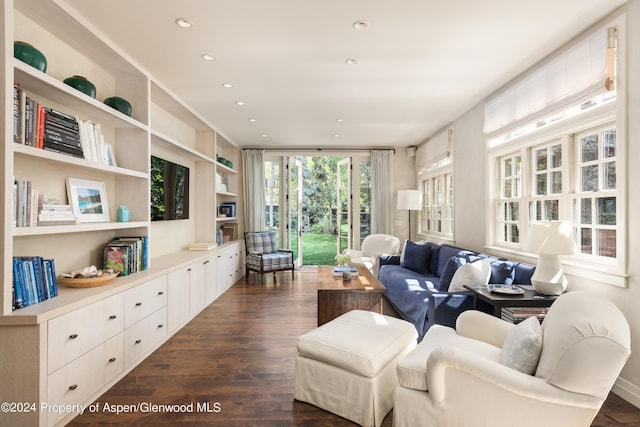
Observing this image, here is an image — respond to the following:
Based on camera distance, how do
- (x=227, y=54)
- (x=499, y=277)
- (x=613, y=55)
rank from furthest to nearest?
(x=499, y=277) < (x=227, y=54) < (x=613, y=55)

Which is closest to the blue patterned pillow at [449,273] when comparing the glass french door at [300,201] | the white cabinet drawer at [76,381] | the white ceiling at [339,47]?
the white ceiling at [339,47]

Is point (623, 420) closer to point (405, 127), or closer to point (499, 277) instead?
point (499, 277)

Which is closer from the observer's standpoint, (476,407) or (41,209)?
(476,407)

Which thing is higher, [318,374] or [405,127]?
[405,127]

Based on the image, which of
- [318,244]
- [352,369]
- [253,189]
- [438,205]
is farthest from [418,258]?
[318,244]

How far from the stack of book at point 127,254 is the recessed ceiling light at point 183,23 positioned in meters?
1.90

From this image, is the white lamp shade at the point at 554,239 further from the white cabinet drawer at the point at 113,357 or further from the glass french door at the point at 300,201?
the glass french door at the point at 300,201

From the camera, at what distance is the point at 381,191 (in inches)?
264

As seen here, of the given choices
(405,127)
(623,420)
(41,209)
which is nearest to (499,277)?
(623,420)

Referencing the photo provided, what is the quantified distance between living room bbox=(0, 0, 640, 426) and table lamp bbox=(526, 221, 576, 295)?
260 millimetres

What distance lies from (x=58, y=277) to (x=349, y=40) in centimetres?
292

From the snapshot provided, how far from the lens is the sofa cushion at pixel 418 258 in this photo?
4590 millimetres

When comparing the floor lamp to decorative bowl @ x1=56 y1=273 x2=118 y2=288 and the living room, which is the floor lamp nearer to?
the living room

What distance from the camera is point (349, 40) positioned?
260 centimetres
